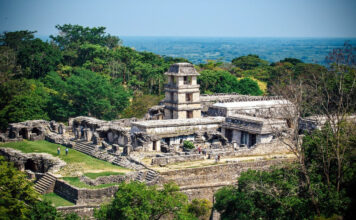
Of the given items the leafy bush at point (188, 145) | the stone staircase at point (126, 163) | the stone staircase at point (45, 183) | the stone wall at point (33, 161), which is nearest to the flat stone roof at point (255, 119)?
the leafy bush at point (188, 145)

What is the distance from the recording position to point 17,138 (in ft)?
161

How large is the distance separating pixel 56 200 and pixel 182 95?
67.0 ft

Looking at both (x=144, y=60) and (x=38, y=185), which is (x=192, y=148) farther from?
Answer: (x=144, y=60)

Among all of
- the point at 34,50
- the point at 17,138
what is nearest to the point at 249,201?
the point at 17,138

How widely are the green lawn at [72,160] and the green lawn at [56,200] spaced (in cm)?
270

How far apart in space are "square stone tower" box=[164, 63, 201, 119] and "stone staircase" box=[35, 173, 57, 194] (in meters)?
16.9

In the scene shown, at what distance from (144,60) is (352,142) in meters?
57.4

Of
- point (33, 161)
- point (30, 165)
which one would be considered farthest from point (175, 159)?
point (30, 165)

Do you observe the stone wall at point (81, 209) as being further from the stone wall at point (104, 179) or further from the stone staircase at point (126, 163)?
the stone staircase at point (126, 163)

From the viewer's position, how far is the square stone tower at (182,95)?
52031 mm

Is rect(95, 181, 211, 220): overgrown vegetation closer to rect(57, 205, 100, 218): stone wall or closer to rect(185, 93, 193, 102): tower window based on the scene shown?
rect(57, 205, 100, 218): stone wall

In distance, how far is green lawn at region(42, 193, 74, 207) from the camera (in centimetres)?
3438

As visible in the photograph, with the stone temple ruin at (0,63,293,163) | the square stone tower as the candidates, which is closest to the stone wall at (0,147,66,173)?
the stone temple ruin at (0,63,293,163)

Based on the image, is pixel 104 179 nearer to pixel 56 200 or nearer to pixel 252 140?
pixel 56 200
